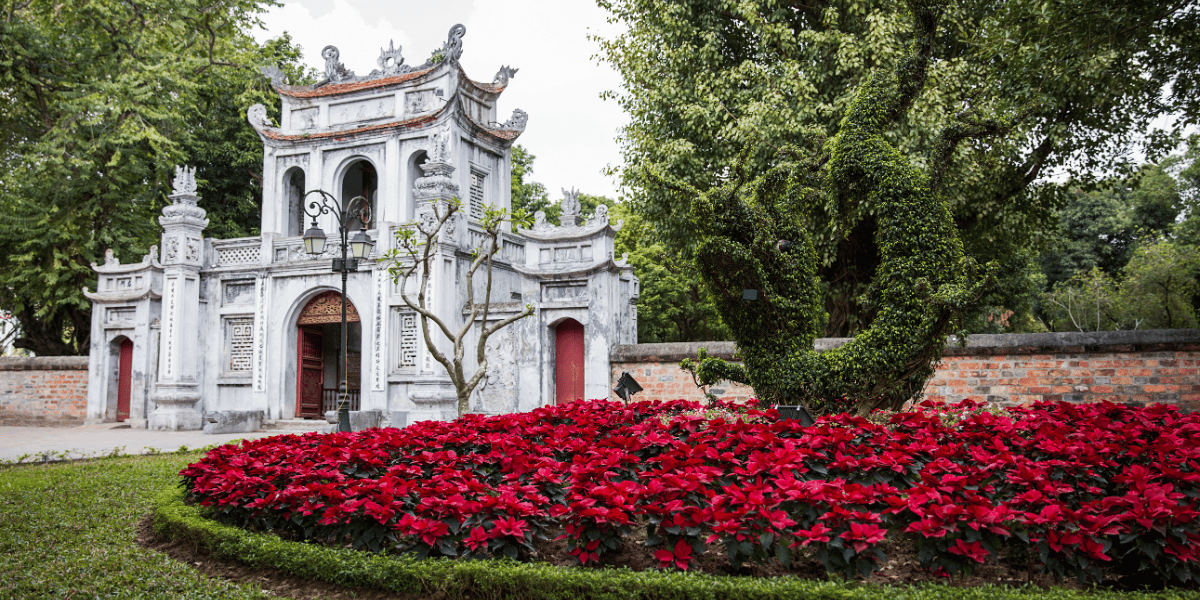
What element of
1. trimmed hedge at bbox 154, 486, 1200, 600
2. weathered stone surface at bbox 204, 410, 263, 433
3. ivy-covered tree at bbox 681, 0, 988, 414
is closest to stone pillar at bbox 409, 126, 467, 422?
weathered stone surface at bbox 204, 410, 263, 433

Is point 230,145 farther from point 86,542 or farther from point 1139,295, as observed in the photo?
point 1139,295

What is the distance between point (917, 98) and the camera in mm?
13344

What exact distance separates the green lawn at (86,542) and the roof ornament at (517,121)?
1265 cm

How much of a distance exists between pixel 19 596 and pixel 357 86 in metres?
16.1

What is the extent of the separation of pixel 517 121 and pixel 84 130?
11.5 meters

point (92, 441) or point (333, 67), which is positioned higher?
point (333, 67)

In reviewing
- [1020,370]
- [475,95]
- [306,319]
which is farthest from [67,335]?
[1020,370]

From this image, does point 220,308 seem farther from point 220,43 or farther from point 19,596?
point 19,596

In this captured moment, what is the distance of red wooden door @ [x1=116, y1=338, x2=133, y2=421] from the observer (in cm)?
1942

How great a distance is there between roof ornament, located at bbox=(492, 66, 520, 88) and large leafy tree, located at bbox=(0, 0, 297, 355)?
28.4ft

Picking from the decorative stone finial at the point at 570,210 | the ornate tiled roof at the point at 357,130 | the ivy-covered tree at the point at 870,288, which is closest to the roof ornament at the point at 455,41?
the ornate tiled roof at the point at 357,130

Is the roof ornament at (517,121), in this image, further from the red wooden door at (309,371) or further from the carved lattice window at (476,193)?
the red wooden door at (309,371)

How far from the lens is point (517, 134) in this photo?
19781 millimetres

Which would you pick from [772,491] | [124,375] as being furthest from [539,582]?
[124,375]
